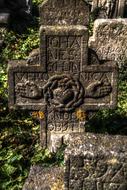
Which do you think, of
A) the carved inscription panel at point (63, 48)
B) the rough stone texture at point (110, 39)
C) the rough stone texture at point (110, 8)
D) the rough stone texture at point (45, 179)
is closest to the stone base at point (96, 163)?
the rough stone texture at point (45, 179)

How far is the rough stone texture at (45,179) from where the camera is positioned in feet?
14.0

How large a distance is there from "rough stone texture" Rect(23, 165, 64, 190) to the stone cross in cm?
126

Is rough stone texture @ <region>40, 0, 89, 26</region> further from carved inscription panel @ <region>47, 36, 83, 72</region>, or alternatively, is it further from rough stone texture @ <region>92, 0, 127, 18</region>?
rough stone texture @ <region>92, 0, 127, 18</region>

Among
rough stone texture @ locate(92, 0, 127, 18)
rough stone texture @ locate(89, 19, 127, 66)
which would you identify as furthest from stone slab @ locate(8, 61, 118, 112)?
rough stone texture @ locate(92, 0, 127, 18)

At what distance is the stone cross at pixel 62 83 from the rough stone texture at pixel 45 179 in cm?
126

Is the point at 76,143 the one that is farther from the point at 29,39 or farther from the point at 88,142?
the point at 29,39

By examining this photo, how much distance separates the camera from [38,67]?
18.1ft

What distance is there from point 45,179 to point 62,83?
58.1 inches

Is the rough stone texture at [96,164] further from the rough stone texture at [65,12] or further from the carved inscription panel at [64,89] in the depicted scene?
the rough stone texture at [65,12]

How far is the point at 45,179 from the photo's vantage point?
14.4ft

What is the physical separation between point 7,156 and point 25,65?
3.42ft

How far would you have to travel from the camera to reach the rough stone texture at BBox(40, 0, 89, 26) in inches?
243

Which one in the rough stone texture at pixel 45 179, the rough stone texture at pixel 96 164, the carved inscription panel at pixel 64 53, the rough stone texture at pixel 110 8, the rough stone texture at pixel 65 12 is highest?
the rough stone texture at pixel 65 12

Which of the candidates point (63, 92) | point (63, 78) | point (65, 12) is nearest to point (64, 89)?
point (63, 92)
